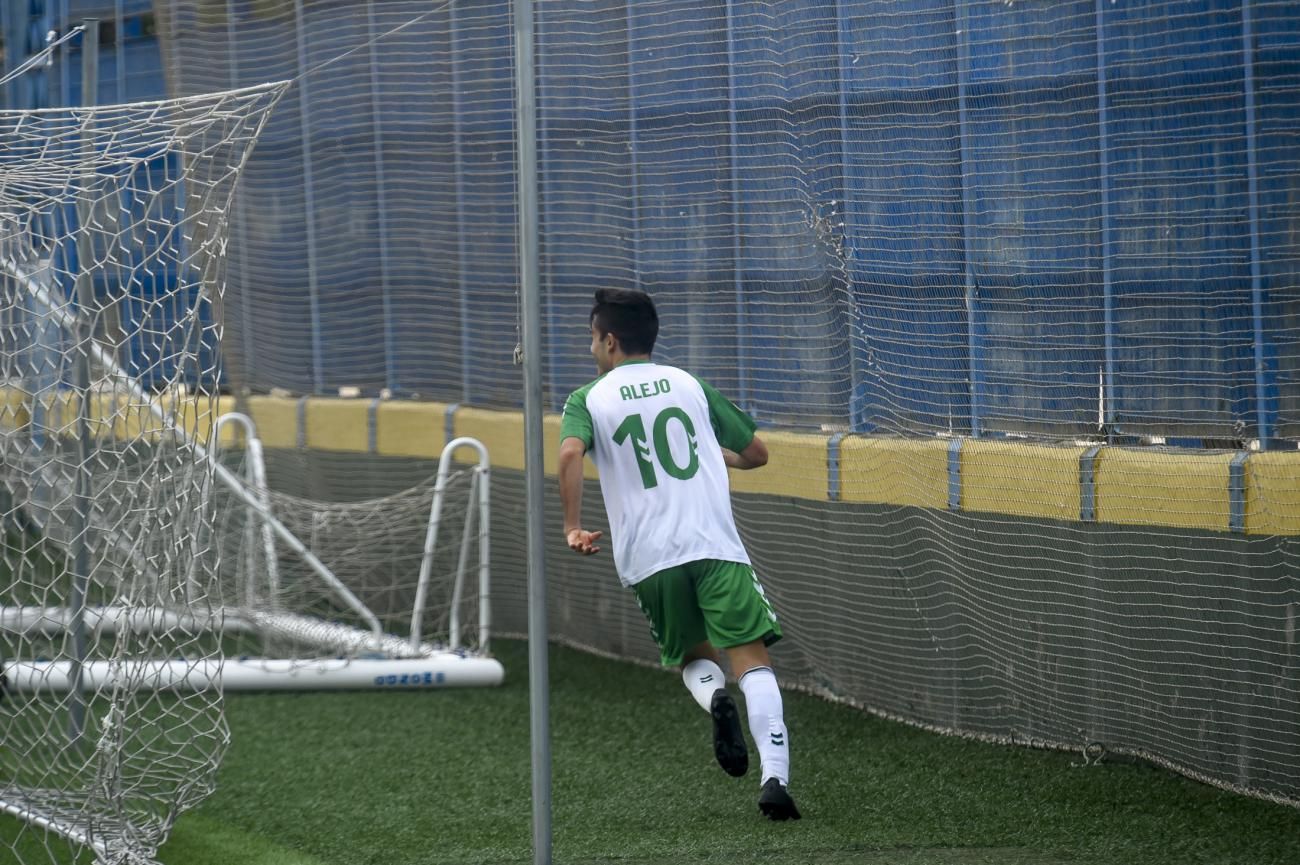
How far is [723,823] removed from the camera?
4.86 meters

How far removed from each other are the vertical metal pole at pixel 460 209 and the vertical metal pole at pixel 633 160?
4.86 feet

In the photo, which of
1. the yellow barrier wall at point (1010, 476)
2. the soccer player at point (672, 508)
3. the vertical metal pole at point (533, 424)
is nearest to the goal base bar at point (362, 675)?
the yellow barrier wall at point (1010, 476)

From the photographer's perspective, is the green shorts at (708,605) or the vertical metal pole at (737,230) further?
the vertical metal pole at (737,230)

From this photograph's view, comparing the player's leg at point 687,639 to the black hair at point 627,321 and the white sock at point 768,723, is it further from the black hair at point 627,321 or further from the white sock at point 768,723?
the black hair at point 627,321

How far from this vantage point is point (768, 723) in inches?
185

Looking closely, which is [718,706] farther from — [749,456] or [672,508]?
[749,456]

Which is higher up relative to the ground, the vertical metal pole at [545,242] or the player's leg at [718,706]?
the vertical metal pole at [545,242]

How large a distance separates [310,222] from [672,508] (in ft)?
16.5

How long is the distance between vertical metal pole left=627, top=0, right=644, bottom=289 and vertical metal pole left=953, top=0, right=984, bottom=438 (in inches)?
Answer: 64.8

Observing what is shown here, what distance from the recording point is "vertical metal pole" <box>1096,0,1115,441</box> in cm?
503

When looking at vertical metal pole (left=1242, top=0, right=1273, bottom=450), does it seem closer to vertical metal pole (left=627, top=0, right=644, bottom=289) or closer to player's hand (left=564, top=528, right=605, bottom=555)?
player's hand (left=564, top=528, right=605, bottom=555)

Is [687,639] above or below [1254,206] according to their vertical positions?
below

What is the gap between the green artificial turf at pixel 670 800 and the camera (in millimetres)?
4527

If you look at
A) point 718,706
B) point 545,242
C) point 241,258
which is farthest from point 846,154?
point 241,258
